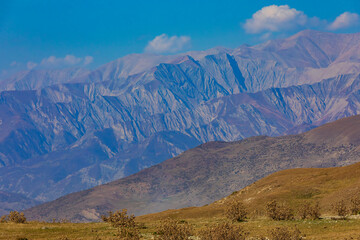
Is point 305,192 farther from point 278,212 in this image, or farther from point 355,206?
point 278,212

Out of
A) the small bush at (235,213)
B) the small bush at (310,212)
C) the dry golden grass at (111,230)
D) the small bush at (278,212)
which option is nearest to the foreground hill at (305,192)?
the small bush at (310,212)

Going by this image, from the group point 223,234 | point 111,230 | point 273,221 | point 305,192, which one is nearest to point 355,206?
point 273,221

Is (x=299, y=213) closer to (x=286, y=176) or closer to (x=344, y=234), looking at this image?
(x=344, y=234)

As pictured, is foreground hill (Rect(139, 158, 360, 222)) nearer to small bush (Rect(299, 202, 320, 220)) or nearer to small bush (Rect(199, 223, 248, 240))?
small bush (Rect(299, 202, 320, 220))

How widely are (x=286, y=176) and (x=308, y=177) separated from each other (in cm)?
964

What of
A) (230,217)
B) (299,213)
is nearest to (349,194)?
(299,213)

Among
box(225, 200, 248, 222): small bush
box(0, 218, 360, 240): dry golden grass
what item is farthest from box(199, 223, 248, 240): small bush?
box(225, 200, 248, 222): small bush

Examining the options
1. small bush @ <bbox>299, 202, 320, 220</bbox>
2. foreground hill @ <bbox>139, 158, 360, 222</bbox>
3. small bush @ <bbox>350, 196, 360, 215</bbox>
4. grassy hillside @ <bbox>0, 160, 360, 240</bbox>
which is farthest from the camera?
foreground hill @ <bbox>139, 158, 360, 222</bbox>

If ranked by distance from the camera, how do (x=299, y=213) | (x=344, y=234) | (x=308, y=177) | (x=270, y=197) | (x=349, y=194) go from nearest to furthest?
(x=344, y=234) → (x=299, y=213) → (x=349, y=194) → (x=270, y=197) → (x=308, y=177)

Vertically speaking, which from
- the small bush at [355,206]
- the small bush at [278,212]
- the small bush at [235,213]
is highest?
the small bush at [235,213]

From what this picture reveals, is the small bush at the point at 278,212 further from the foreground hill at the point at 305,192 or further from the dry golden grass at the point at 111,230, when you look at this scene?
the foreground hill at the point at 305,192

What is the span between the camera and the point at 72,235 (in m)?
37.7

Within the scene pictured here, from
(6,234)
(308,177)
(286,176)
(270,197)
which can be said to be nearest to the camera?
(6,234)

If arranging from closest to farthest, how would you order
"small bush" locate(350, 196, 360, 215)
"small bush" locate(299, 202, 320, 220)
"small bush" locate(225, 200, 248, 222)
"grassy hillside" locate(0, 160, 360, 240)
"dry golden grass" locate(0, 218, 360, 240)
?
"dry golden grass" locate(0, 218, 360, 240), "grassy hillside" locate(0, 160, 360, 240), "small bush" locate(299, 202, 320, 220), "small bush" locate(350, 196, 360, 215), "small bush" locate(225, 200, 248, 222)
